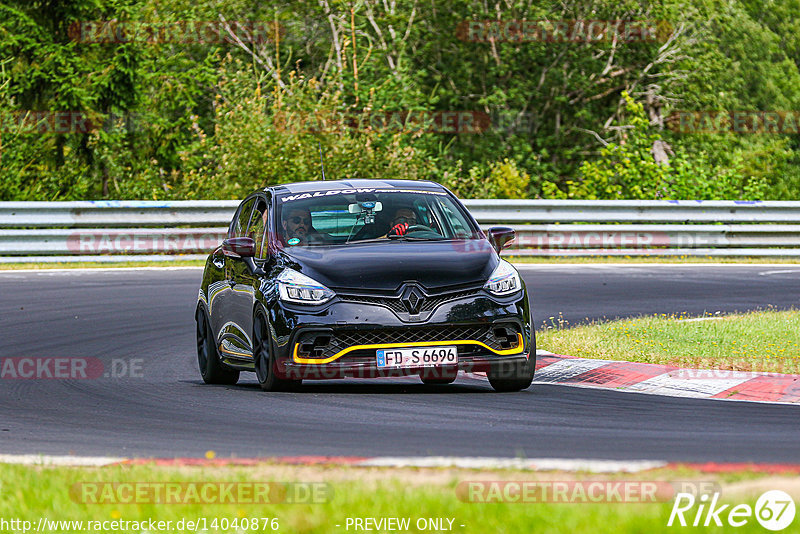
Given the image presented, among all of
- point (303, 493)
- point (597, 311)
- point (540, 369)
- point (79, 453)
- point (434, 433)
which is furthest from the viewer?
point (597, 311)

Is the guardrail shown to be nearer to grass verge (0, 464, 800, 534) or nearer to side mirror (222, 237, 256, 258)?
side mirror (222, 237, 256, 258)

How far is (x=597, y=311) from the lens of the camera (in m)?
15.6

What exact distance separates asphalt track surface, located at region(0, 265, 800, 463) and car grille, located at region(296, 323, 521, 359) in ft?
1.15

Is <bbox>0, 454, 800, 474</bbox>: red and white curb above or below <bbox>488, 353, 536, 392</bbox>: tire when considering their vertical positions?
above

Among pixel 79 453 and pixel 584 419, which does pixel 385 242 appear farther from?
pixel 79 453

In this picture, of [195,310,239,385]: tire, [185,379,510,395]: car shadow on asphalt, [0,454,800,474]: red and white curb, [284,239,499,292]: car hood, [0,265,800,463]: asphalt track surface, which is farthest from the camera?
[195,310,239,385]: tire

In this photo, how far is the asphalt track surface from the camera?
7367 millimetres

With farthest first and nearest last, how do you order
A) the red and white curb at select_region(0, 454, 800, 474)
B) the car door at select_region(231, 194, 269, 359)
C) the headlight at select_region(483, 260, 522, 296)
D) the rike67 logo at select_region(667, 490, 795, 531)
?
1. the car door at select_region(231, 194, 269, 359)
2. the headlight at select_region(483, 260, 522, 296)
3. the red and white curb at select_region(0, 454, 800, 474)
4. the rike67 logo at select_region(667, 490, 795, 531)

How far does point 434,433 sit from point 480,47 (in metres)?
27.1

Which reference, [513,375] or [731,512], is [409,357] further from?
[731,512]

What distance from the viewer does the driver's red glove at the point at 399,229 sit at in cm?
1048

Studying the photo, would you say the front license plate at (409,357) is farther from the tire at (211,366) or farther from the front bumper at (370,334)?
the tire at (211,366)

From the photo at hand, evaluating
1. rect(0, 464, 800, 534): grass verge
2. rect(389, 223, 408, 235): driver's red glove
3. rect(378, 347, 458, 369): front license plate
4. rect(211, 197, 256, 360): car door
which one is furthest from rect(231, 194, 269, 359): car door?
rect(0, 464, 800, 534): grass verge

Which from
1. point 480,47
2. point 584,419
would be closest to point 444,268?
point 584,419
